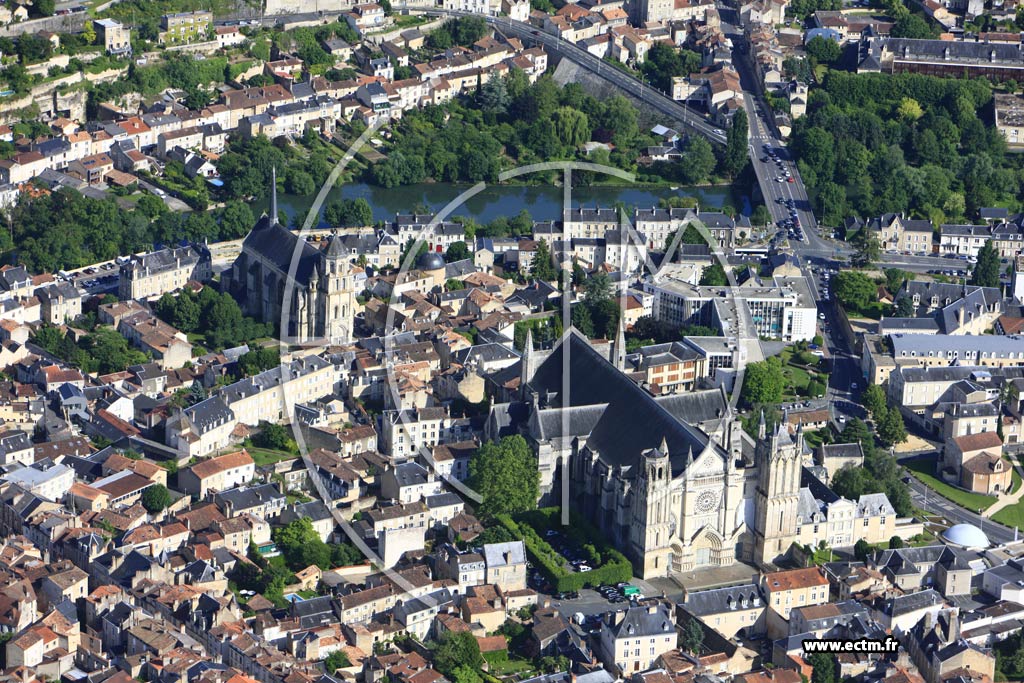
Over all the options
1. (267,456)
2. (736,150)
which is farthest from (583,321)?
(736,150)

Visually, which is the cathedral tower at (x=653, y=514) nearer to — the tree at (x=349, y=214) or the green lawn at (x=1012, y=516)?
the green lawn at (x=1012, y=516)

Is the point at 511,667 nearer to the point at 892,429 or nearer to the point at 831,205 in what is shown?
the point at 892,429

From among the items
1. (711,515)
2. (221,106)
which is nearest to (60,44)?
(221,106)

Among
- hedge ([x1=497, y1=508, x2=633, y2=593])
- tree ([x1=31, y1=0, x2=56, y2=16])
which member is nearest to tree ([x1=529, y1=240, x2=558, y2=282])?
hedge ([x1=497, y1=508, x2=633, y2=593])

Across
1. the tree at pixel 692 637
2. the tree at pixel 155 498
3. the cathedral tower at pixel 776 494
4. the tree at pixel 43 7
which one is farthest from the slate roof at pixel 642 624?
the tree at pixel 43 7

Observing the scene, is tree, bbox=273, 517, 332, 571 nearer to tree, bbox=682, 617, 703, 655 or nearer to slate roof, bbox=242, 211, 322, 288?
tree, bbox=682, 617, 703, 655

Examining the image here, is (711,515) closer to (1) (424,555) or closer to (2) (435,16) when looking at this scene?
(1) (424,555)

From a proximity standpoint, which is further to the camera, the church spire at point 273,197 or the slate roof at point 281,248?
the church spire at point 273,197
